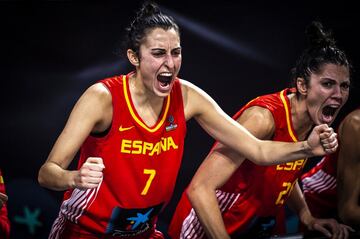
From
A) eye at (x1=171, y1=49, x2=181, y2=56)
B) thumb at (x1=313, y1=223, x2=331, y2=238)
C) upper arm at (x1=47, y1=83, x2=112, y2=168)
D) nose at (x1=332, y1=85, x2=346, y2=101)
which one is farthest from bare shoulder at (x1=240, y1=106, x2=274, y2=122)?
upper arm at (x1=47, y1=83, x2=112, y2=168)

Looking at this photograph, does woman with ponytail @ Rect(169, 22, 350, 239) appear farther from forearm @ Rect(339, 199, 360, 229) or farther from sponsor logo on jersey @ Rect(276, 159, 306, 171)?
forearm @ Rect(339, 199, 360, 229)

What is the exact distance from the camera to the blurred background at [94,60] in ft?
11.8

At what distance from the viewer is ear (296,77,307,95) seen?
274cm

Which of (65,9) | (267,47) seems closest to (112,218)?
(65,9)

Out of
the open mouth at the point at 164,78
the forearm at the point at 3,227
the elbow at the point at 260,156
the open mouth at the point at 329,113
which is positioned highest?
the open mouth at the point at 329,113

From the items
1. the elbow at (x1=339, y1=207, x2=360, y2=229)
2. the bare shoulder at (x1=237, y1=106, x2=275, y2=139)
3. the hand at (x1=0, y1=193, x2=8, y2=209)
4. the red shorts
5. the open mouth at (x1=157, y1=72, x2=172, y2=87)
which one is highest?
the open mouth at (x1=157, y1=72, x2=172, y2=87)

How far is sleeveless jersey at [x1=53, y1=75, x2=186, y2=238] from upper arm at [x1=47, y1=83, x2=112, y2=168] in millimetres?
47

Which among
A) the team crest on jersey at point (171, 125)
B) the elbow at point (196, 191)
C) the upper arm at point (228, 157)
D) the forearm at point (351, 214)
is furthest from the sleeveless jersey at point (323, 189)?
the team crest on jersey at point (171, 125)

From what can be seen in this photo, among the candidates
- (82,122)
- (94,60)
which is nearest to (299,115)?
(82,122)

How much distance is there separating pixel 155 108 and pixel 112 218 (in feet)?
1.61

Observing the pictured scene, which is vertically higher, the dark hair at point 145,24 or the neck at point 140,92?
the dark hair at point 145,24

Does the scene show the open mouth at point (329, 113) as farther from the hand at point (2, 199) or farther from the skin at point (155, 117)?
the hand at point (2, 199)

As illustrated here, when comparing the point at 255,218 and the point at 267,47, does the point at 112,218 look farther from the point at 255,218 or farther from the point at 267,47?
the point at 267,47

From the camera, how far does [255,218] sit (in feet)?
8.91
